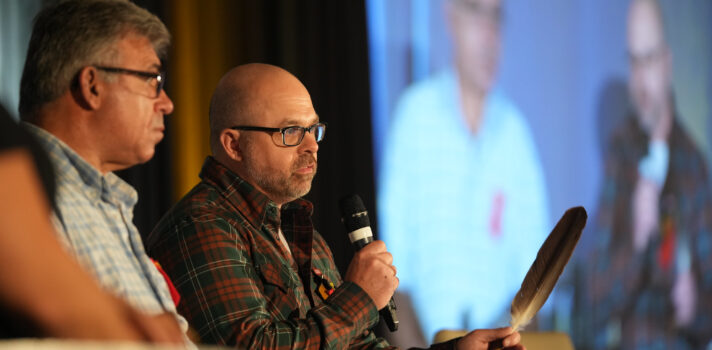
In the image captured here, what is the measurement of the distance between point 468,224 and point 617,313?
96cm

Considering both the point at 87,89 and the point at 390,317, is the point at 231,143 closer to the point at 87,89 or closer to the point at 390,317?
the point at 390,317

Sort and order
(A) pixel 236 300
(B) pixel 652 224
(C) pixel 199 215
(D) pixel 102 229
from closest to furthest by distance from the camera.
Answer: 1. (D) pixel 102 229
2. (A) pixel 236 300
3. (C) pixel 199 215
4. (B) pixel 652 224

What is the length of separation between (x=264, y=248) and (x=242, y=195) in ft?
0.50

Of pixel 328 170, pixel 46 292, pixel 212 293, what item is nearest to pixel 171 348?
pixel 46 292

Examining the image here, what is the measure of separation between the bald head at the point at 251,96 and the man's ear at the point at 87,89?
775 mm

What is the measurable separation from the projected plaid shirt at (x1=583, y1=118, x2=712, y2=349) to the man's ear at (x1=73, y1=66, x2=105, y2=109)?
3.31m

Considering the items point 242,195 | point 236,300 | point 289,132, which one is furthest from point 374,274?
point 289,132

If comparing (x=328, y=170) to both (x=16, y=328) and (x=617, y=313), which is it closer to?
(x=617, y=313)

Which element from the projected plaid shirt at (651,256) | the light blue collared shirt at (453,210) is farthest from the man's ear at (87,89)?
the projected plaid shirt at (651,256)

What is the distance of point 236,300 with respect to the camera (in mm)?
1601

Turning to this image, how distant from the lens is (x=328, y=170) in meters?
3.81

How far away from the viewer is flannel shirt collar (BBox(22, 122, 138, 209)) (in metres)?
1.17

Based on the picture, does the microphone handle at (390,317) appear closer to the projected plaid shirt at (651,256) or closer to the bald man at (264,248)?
the bald man at (264,248)

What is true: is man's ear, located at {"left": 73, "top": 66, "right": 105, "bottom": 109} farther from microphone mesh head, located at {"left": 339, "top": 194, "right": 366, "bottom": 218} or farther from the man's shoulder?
microphone mesh head, located at {"left": 339, "top": 194, "right": 366, "bottom": 218}
